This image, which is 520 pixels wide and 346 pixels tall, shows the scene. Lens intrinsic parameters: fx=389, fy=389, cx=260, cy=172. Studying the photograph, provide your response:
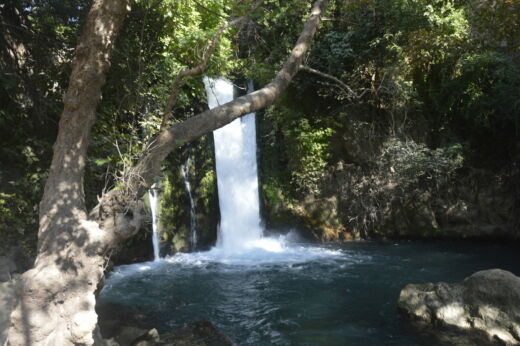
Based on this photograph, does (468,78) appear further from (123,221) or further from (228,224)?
(123,221)

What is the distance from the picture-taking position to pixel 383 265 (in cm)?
927

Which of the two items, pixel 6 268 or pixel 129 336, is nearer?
pixel 129 336

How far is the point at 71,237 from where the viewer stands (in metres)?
3.61

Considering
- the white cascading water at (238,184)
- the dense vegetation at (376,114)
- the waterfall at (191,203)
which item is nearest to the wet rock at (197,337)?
the dense vegetation at (376,114)

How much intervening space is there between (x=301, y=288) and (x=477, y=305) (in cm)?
328

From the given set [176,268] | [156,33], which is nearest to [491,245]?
[176,268]

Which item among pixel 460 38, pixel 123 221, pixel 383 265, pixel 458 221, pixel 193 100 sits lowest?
pixel 383 265

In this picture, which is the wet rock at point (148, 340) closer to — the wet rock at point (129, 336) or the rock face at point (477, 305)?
the wet rock at point (129, 336)

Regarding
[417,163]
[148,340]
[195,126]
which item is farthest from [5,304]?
[417,163]

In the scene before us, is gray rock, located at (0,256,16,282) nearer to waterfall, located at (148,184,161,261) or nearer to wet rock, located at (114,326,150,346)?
wet rock, located at (114,326,150,346)

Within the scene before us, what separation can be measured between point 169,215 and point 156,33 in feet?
17.9

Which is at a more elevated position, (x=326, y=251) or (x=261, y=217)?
(x=261, y=217)

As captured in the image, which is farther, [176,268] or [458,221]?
[458,221]

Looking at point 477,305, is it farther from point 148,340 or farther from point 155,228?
point 155,228
